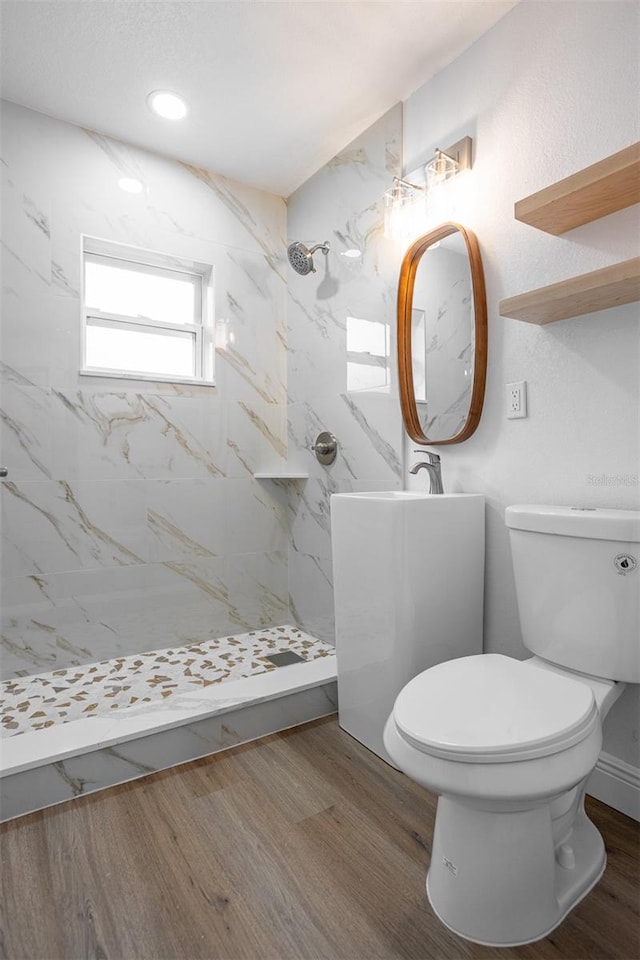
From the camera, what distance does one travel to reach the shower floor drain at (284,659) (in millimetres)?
2316

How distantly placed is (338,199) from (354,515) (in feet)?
5.25

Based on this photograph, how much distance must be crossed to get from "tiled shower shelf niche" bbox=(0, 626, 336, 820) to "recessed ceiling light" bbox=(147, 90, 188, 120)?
225 centimetres

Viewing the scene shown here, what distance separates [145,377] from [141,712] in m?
1.42

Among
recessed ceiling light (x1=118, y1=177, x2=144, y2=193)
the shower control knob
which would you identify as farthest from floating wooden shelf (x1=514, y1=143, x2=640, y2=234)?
recessed ceiling light (x1=118, y1=177, x2=144, y2=193)

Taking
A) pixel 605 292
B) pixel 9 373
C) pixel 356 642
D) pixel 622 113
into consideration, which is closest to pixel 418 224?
pixel 622 113

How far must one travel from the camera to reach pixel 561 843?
3.94 ft

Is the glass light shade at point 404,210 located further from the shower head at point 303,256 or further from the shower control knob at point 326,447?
the shower control knob at point 326,447

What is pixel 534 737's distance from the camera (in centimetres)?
98

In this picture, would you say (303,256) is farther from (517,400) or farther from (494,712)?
(494,712)

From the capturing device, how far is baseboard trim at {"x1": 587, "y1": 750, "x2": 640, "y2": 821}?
54.7 inches

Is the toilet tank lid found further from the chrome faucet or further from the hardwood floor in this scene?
the hardwood floor

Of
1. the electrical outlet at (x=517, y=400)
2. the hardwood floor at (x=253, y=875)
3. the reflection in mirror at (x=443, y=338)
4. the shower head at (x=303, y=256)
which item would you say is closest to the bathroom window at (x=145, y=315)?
the shower head at (x=303, y=256)

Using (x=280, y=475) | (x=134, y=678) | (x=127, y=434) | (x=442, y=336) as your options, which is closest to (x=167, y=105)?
(x=127, y=434)

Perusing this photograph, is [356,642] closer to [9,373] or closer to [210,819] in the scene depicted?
[210,819]
